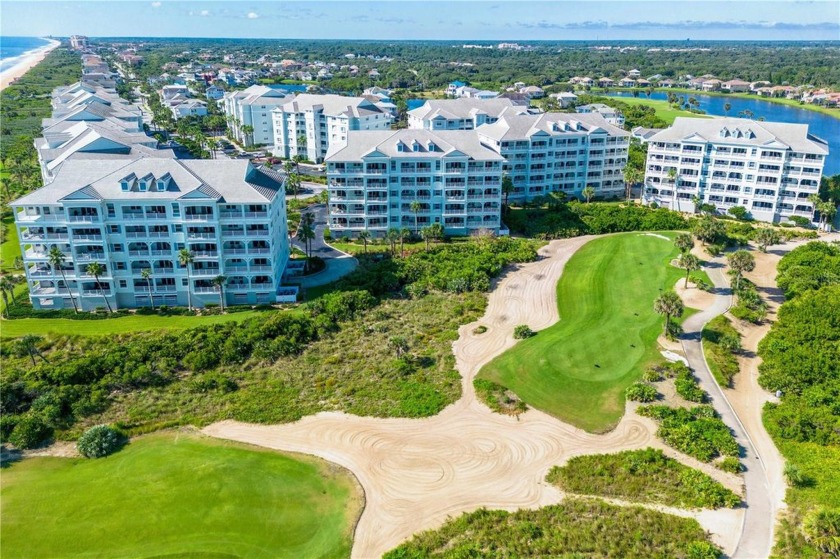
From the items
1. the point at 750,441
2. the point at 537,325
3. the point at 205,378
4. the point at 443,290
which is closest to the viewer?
the point at 750,441

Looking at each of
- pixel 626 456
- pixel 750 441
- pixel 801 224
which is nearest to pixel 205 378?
pixel 626 456

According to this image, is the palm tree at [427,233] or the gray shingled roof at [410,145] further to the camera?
the gray shingled roof at [410,145]

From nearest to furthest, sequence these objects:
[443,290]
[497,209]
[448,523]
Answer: [448,523] < [443,290] < [497,209]

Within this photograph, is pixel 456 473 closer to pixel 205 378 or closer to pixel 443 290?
pixel 205 378

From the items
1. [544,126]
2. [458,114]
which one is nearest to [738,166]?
[544,126]

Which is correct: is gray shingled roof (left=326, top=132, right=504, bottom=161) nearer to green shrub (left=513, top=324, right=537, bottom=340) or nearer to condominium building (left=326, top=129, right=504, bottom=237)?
condominium building (left=326, top=129, right=504, bottom=237)

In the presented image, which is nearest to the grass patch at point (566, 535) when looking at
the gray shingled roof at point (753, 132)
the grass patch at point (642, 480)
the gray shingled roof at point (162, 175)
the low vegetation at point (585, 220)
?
the grass patch at point (642, 480)

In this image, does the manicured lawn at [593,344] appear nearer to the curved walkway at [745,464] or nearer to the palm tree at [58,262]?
the curved walkway at [745,464]
